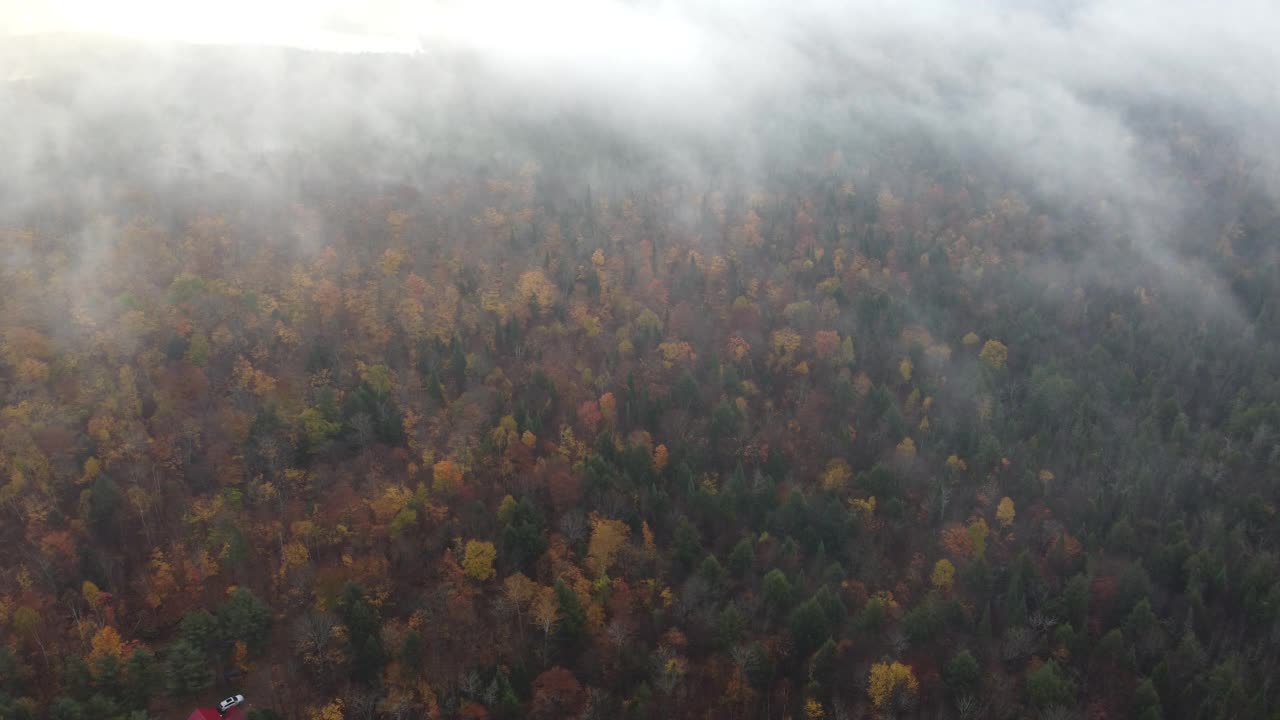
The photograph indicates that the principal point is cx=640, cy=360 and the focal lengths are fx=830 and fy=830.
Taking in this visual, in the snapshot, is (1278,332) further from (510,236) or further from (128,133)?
→ (128,133)

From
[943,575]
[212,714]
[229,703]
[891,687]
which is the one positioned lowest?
[212,714]

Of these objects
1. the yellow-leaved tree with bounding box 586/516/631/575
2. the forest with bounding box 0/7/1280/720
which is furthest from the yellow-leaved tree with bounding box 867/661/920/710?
the yellow-leaved tree with bounding box 586/516/631/575

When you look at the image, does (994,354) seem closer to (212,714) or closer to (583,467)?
(583,467)

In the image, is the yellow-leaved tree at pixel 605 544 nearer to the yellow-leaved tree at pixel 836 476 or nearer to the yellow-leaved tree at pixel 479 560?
the yellow-leaved tree at pixel 479 560

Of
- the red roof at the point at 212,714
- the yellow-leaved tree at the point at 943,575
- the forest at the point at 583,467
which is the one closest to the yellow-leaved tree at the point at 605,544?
the forest at the point at 583,467

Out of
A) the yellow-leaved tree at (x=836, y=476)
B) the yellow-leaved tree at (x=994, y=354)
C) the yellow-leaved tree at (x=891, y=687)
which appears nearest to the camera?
the yellow-leaved tree at (x=891, y=687)

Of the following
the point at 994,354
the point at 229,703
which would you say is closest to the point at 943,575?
the point at 994,354

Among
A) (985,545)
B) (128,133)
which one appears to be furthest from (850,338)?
(128,133)
